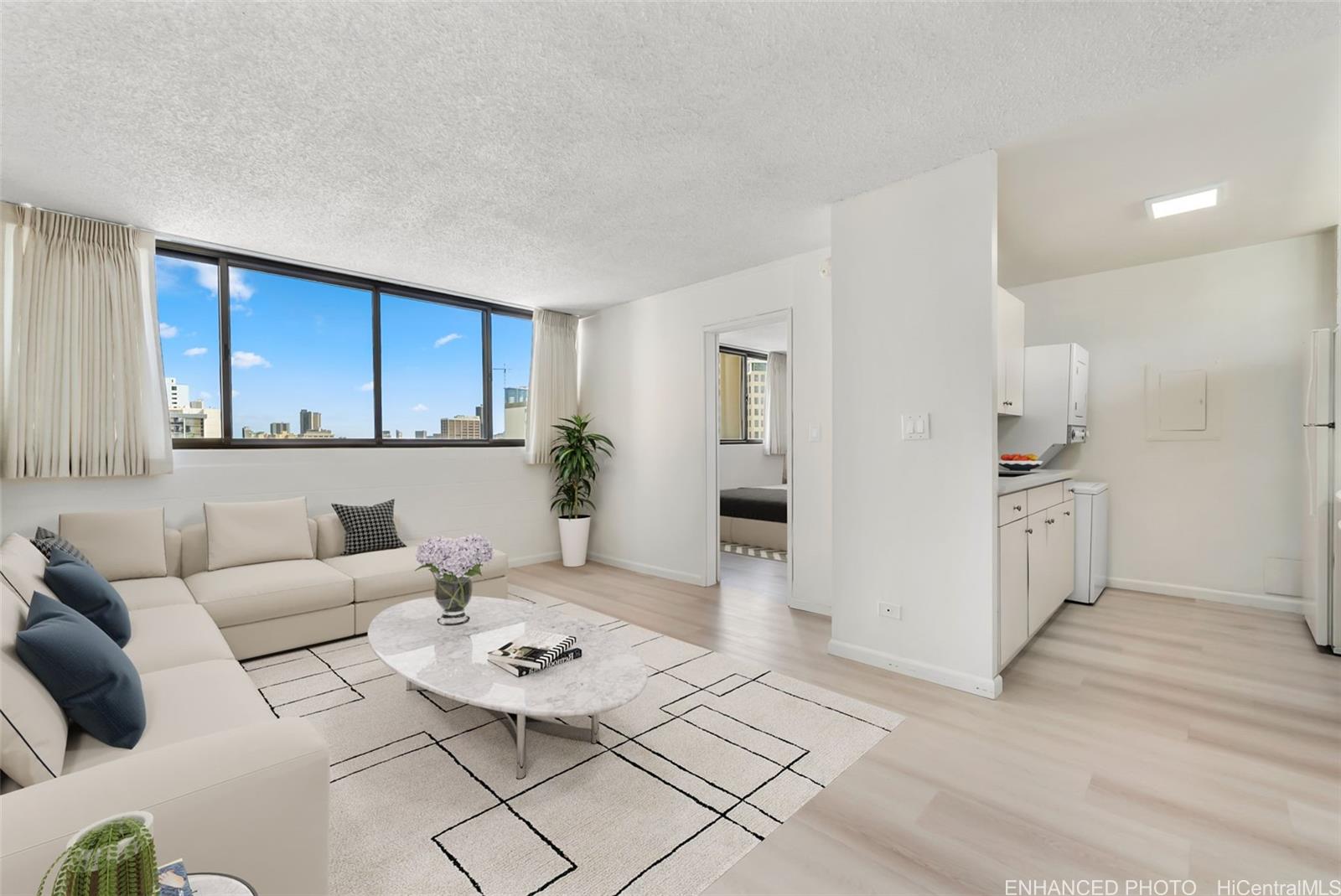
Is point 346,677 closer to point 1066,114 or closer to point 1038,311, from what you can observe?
point 1066,114

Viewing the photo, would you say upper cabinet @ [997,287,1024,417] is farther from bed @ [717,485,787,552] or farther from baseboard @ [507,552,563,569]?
baseboard @ [507,552,563,569]

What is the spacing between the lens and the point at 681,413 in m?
5.16

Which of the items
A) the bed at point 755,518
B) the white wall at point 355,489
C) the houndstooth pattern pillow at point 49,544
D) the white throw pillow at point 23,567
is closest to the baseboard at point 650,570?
the white wall at point 355,489

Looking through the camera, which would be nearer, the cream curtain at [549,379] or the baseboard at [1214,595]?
the baseboard at [1214,595]

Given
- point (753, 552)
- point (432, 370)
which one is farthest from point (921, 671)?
point (432, 370)

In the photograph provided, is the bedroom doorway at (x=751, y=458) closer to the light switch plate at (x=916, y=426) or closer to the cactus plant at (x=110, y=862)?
the light switch plate at (x=916, y=426)

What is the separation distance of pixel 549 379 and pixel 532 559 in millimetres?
1820

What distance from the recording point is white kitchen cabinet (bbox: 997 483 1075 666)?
2.88 meters

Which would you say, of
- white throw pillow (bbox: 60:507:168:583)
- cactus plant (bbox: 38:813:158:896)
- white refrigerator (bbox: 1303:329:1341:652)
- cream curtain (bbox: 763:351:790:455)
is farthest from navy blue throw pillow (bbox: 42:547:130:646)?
cream curtain (bbox: 763:351:790:455)

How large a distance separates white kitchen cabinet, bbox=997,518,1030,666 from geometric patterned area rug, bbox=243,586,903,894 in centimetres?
82

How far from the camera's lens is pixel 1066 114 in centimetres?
243

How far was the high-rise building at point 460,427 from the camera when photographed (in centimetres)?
546

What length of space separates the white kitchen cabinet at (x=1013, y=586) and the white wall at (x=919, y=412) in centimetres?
14

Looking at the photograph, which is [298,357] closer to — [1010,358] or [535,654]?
[535,654]
